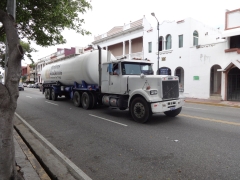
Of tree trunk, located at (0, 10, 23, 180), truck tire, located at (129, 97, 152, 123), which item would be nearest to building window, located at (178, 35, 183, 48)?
truck tire, located at (129, 97, 152, 123)

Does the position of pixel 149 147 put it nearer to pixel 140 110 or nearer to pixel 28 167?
pixel 140 110

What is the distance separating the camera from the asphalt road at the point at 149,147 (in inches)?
151

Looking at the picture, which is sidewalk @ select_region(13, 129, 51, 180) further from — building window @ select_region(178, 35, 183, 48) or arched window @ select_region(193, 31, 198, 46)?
arched window @ select_region(193, 31, 198, 46)

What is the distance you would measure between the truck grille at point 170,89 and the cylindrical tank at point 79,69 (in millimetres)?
4275

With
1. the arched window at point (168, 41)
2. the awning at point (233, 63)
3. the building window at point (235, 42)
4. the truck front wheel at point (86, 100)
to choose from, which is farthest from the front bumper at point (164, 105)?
the arched window at point (168, 41)

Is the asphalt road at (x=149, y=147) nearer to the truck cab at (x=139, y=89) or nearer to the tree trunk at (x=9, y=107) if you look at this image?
the truck cab at (x=139, y=89)

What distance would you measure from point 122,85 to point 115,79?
24.0 inches

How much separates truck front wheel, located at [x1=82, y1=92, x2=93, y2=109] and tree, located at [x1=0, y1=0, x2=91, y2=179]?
346 cm

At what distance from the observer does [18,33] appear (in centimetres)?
873

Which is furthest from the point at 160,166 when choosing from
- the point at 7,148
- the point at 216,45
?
the point at 216,45

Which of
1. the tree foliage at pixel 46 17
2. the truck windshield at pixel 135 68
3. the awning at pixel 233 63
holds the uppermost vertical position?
the tree foliage at pixel 46 17

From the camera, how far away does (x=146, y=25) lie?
24859 millimetres

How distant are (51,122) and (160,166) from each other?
18.7ft

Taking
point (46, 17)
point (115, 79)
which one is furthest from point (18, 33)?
point (115, 79)
